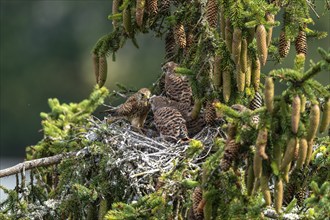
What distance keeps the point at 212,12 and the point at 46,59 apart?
2436cm

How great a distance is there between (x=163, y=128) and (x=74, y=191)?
79 centimetres

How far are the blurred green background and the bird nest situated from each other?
19006 mm

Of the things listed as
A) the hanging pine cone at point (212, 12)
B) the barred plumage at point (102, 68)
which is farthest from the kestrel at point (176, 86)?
the hanging pine cone at point (212, 12)

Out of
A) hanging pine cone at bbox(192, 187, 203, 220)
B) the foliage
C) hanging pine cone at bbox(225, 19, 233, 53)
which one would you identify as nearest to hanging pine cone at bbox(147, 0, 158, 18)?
the foliage

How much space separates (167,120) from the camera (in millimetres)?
6457

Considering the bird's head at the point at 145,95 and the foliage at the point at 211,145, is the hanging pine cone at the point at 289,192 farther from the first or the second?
the bird's head at the point at 145,95

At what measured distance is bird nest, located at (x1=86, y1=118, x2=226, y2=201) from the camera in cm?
596

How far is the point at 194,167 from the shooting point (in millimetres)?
5789

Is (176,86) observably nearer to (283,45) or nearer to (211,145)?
(211,145)

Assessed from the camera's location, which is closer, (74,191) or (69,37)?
(74,191)

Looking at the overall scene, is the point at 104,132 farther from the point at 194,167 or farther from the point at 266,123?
the point at 266,123

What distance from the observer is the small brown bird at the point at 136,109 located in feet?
21.8

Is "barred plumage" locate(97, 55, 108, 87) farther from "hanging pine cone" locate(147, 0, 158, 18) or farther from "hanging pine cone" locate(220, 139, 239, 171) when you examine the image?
"hanging pine cone" locate(220, 139, 239, 171)

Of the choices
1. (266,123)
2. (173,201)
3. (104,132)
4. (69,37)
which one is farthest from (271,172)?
(69,37)
